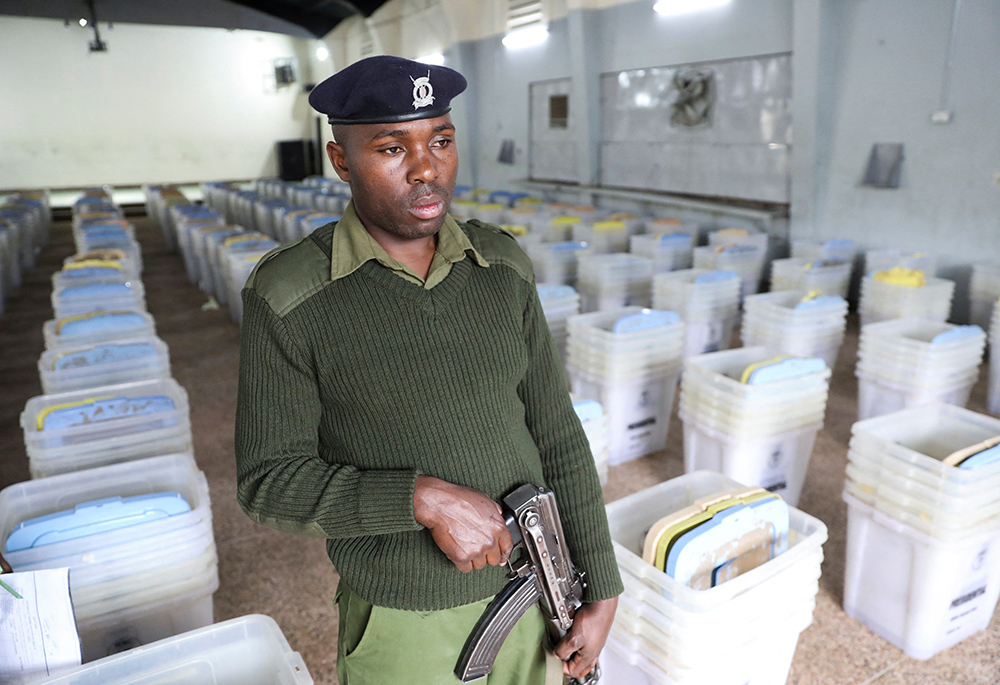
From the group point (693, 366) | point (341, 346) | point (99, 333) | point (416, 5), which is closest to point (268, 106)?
point (416, 5)

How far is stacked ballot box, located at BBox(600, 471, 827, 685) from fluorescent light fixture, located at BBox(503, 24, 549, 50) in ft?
30.8

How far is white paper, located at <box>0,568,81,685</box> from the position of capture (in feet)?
4.04

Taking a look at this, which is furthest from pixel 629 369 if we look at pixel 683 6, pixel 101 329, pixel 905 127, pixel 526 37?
pixel 526 37

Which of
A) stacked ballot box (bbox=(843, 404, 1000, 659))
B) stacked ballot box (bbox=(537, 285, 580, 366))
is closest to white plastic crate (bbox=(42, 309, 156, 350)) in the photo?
stacked ballot box (bbox=(537, 285, 580, 366))

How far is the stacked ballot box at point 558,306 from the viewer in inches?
144

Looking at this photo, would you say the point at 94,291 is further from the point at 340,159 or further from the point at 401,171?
the point at 401,171

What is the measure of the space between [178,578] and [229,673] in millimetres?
433

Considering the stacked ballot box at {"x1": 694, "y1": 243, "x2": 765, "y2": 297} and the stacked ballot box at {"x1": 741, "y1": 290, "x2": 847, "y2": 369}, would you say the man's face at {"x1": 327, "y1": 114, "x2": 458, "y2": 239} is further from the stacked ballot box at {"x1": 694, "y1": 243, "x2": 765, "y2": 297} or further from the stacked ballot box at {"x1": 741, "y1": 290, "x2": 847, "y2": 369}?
the stacked ballot box at {"x1": 694, "y1": 243, "x2": 765, "y2": 297}

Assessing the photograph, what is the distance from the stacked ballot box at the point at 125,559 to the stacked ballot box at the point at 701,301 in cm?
296

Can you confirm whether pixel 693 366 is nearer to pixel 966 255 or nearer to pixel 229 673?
pixel 229 673

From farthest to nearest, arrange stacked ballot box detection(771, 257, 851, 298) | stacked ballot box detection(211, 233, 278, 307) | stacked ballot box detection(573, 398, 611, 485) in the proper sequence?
stacked ballot box detection(211, 233, 278, 307), stacked ballot box detection(771, 257, 851, 298), stacked ballot box detection(573, 398, 611, 485)

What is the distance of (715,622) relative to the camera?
1414 millimetres

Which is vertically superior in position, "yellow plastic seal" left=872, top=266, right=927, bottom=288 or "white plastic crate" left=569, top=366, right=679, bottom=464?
"yellow plastic seal" left=872, top=266, right=927, bottom=288

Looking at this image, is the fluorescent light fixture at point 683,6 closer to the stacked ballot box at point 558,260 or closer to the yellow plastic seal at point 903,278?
the stacked ballot box at point 558,260
